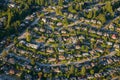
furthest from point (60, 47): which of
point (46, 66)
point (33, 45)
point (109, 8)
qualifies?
point (109, 8)

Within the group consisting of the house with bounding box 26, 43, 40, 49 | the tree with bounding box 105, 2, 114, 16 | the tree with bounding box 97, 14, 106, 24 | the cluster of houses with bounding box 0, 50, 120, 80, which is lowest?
the cluster of houses with bounding box 0, 50, 120, 80

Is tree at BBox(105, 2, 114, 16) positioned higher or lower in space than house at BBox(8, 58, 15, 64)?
higher

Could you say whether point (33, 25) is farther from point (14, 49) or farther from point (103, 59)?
point (103, 59)

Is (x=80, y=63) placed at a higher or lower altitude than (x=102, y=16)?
lower

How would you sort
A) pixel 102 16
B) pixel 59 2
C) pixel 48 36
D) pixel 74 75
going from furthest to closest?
pixel 59 2, pixel 102 16, pixel 48 36, pixel 74 75

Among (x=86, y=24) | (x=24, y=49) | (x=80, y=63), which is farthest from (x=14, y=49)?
(x=86, y=24)

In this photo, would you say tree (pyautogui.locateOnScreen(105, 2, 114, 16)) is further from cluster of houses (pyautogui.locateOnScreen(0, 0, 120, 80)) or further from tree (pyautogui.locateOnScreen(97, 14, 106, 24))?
cluster of houses (pyautogui.locateOnScreen(0, 0, 120, 80))

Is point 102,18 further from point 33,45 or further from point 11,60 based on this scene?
point 11,60

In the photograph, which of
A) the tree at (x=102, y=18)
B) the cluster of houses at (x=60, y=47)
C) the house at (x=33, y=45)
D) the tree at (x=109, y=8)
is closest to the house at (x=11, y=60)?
the cluster of houses at (x=60, y=47)

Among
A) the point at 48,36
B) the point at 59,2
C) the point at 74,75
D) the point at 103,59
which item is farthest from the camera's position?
the point at 59,2

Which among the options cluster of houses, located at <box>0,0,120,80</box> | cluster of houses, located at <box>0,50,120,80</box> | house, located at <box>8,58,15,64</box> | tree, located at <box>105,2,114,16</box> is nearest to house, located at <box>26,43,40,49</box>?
cluster of houses, located at <box>0,0,120,80</box>

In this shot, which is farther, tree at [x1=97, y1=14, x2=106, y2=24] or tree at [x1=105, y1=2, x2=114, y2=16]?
tree at [x1=105, y1=2, x2=114, y2=16]
